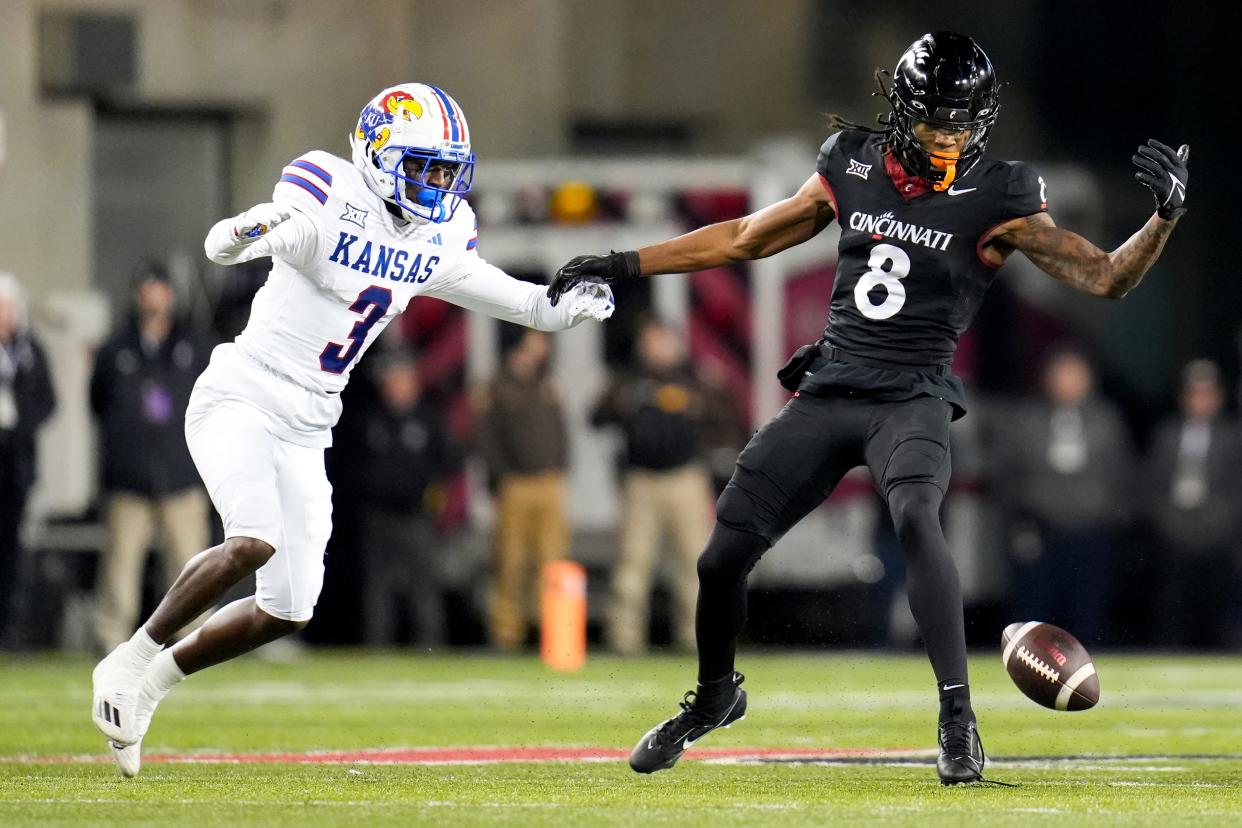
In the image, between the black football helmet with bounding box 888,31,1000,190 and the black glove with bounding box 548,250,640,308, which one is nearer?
the black football helmet with bounding box 888,31,1000,190

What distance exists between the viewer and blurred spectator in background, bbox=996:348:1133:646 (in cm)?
1342

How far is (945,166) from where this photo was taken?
253 inches

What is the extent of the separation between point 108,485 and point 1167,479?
5924mm

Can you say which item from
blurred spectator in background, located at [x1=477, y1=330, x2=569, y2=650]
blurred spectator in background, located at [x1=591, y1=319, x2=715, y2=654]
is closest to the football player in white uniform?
blurred spectator in background, located at [x1=591, y1=319, x2=715, y2=654]

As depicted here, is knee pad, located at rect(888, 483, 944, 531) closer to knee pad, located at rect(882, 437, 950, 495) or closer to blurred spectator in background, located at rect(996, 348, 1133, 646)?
knee pad, located at rect(882, 437, 950, 495)

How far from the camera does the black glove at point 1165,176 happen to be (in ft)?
19.9

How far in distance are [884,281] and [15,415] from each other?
6.87 meters

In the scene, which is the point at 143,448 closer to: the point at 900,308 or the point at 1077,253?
the point at 900,308

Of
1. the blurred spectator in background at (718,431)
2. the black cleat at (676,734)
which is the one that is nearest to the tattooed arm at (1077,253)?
the black cleat at (676,734)

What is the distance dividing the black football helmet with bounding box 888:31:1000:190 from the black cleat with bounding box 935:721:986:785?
144 centimetres

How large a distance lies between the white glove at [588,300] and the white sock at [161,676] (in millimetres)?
1473

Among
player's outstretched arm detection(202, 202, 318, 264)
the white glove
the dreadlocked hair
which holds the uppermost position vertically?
the dreadlocked hair

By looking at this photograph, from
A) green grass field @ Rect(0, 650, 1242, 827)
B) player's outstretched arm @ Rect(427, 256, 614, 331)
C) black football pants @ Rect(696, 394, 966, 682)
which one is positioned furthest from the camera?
player's outstretched arm @ Rect(427, 256, 614, 331)

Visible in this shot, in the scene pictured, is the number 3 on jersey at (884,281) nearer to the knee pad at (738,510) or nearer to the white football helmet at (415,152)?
the knee pad at (738,510)
